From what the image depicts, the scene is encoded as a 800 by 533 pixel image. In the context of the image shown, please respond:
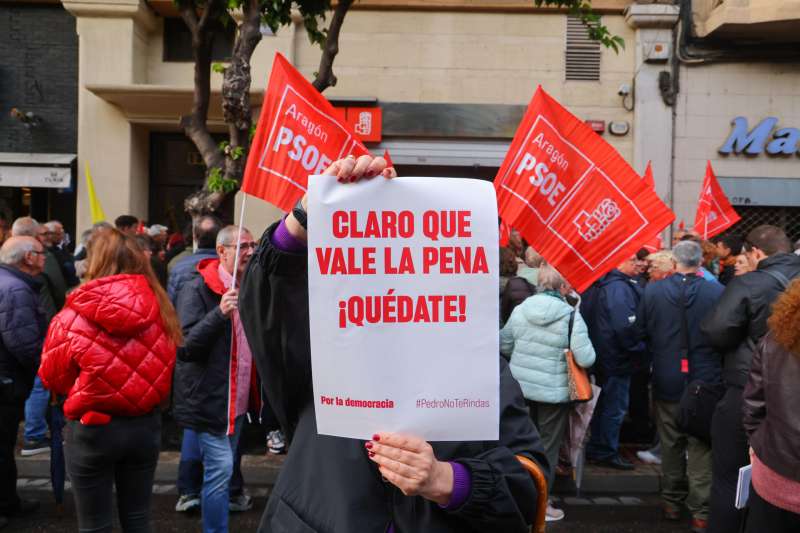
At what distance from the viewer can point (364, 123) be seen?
12.0m

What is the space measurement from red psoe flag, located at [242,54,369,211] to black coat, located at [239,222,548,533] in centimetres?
229

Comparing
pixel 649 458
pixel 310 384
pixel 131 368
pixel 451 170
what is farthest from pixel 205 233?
pixel 451 170

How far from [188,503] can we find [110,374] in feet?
7.54

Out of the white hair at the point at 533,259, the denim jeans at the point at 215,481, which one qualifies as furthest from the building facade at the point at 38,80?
the denim jeans at the point at 215,481

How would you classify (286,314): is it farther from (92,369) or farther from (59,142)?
(59,142)

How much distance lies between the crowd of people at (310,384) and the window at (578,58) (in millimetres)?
5034

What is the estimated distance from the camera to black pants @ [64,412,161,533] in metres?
3.73

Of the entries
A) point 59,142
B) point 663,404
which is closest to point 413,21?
point 59,142

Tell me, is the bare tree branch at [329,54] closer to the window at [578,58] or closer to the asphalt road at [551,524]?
the asphalt road at [551,524]

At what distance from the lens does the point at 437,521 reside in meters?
1.83

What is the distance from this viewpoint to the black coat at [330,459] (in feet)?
5.98

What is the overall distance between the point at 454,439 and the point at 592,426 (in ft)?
19.4

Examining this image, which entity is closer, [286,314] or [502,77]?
→ [286,314]

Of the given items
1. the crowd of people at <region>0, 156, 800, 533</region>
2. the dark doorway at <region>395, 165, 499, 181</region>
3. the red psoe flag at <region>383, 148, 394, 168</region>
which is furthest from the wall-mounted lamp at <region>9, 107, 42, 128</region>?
the red psoe flag at <region>383, 148, 394, 168</region>
